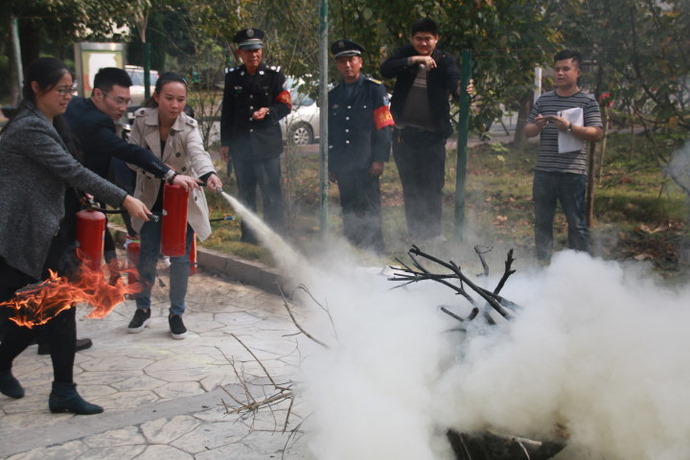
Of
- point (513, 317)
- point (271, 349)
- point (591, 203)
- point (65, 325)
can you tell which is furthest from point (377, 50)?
point (513, 317)

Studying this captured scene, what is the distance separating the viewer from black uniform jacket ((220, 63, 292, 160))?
6.84 metres

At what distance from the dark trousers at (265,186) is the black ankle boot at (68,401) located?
342cm

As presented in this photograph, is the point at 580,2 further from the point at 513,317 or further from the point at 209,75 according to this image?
the point at 209,75

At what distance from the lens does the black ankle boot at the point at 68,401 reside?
12.7 feet

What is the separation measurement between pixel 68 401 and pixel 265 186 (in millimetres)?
3468

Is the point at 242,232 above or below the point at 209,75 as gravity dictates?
below

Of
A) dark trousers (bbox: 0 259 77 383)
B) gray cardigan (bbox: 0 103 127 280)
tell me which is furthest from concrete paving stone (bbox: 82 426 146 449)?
gray cardigan (bbox: 0 103 127 280)

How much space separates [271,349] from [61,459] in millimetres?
1726

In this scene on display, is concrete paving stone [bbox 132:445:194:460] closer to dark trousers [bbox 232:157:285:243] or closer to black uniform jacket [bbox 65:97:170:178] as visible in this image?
black uniform jacket [bbox 65:97:170:178]

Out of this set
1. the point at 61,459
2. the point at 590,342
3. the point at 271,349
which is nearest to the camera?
the point at 590,342

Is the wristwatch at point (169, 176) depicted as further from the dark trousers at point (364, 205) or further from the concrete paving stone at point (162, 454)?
the dark trousers at point (364, 205)

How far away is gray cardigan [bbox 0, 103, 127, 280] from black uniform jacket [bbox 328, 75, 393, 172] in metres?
3.37

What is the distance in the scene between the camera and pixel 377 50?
7645 mm

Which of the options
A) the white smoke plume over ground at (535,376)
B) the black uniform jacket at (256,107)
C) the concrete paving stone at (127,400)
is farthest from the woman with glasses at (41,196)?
the black uniform jacket at (256,107)
